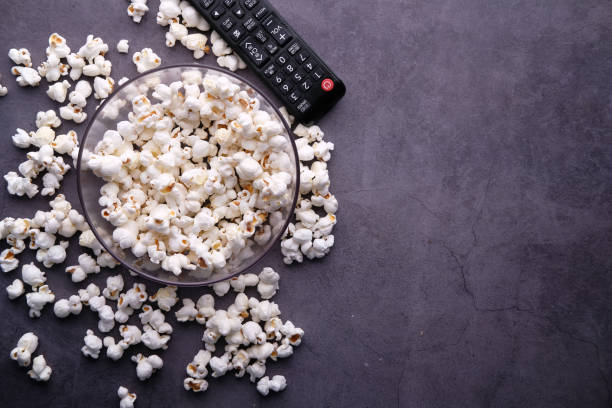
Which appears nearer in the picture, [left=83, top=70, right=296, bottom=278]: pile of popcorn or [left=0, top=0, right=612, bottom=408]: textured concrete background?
[left=83, top=70, right=296, bottom=278]: pile of popcorn

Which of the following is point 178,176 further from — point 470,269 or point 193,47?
point 470,269

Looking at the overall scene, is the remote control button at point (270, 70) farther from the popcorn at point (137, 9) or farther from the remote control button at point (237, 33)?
the popcorn at point (137, 9)

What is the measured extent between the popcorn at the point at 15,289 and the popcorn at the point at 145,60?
47 centimetres

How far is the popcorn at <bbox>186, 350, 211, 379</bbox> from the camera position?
2.96 feet

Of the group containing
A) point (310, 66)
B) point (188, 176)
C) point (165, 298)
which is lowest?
point (165, 298)

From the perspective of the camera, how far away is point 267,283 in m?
0.91

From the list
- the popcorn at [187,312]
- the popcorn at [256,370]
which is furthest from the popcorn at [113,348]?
the popcorn at [256,370]

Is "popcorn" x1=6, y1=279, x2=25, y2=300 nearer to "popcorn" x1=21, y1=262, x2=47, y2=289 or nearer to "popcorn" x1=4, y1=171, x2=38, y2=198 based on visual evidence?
"popcorn" x1=21, y1=262, x2=47, y2=289

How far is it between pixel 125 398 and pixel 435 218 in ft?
2.30

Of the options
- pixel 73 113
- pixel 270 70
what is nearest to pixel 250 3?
pixel 270 70

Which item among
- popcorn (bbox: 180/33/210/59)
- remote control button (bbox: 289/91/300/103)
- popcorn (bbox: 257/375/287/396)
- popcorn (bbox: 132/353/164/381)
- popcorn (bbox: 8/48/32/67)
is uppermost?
remote control button (bbox: 289/91/300/103)

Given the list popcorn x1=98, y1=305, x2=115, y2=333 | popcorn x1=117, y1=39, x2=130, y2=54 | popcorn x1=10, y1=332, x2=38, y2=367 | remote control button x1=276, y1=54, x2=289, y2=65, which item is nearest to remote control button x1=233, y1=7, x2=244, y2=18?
remote control button x1=276, y1=54, x2=289, y2=65

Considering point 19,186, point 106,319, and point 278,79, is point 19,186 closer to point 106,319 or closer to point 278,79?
point 106,319

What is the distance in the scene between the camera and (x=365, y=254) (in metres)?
0.94
